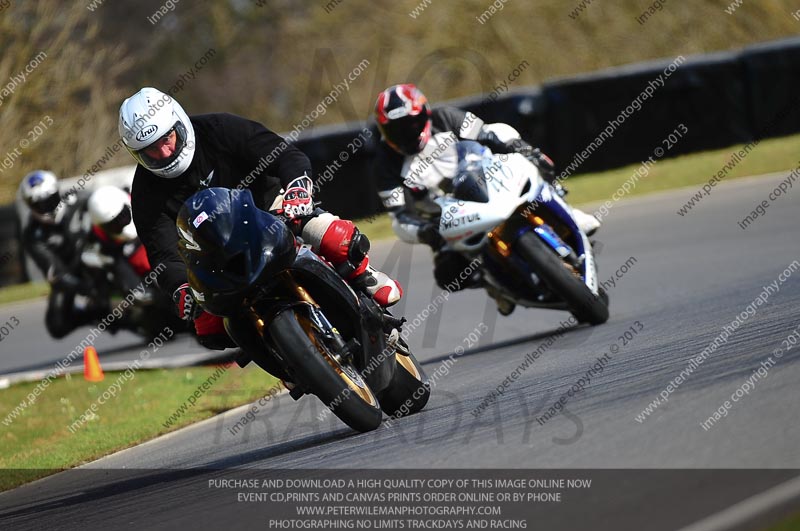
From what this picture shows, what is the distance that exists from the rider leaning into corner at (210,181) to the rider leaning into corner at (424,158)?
244 cm

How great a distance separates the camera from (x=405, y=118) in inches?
376

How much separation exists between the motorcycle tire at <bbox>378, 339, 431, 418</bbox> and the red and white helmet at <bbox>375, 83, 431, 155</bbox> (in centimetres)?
302

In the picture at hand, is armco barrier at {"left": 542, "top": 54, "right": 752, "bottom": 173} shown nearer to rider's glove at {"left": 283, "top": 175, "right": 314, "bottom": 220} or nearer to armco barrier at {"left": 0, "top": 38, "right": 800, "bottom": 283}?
armco barrier at {"left": 0, "top": 38, "right": 800, "bottom": 283}

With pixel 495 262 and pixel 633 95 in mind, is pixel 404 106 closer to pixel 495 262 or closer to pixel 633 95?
pixel 495 262

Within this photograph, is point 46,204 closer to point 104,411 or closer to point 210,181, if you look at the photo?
point 104,411

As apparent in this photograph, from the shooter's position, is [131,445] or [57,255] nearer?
[131,445]

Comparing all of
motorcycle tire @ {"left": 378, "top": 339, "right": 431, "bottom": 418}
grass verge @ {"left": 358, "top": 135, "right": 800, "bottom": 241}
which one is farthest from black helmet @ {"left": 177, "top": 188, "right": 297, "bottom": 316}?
grass verge @ {"left": 358, "top": 135, "right": 800, "bottom": 241}

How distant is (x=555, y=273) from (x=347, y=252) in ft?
7.47

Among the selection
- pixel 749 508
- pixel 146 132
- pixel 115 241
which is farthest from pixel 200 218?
pixel 115 241

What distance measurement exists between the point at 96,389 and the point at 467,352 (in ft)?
12.2

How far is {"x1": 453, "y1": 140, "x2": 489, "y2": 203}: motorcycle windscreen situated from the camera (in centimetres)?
859

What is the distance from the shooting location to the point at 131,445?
28.0ft

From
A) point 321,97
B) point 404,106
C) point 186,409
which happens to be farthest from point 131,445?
point 321,97

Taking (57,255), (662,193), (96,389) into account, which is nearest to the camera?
(96,389)
